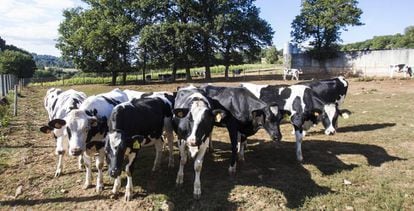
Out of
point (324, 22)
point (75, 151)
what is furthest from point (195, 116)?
point (324, 22)

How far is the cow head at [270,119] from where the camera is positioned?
744 cm

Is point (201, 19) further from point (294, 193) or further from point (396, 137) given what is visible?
point (294, 193)

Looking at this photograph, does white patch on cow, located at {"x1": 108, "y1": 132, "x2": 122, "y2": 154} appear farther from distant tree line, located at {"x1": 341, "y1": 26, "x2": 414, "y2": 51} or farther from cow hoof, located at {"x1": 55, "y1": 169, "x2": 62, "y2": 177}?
distant tree line, located at {"x1": 341, "y1": 26, "x2": 414, "y2": 51}

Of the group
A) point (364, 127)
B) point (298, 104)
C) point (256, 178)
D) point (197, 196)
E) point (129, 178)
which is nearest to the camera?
point (129, 178)

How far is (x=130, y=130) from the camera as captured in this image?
6.23 metres

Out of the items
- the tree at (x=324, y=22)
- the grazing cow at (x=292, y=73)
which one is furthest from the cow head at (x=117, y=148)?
the tree at (x=324, y=22)

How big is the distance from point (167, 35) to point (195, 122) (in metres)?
36.4

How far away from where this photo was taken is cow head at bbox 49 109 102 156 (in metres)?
5.98

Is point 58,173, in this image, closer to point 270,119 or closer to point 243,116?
point 243,116

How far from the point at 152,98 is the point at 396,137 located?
7.67 m

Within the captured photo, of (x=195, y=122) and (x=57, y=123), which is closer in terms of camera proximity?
(x=57, y=123)

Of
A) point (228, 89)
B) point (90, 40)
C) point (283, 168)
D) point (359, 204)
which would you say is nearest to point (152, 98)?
point (228, 89)

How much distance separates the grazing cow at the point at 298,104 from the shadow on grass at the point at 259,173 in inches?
28.7

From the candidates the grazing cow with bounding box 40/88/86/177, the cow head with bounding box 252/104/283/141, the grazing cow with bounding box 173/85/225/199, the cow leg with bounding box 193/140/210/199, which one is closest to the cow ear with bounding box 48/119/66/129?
the grazing cow with bounding box 40/88/86/177
